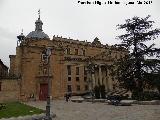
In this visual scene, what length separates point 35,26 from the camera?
217 ft

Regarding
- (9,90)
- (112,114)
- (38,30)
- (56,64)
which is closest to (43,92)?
(56,64)

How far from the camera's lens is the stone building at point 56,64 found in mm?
45125

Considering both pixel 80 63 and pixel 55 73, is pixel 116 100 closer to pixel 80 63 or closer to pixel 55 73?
pixel 55 73

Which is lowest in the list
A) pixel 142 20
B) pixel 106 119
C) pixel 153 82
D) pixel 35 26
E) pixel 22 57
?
pixel 106 119

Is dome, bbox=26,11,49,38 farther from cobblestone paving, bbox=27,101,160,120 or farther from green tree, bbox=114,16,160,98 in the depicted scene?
cobblestone paving, bbox=27,101,160,120

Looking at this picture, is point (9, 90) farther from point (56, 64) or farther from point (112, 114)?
point (112, 114)

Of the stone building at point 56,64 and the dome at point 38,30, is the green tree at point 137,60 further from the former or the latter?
the dome at point 38,30

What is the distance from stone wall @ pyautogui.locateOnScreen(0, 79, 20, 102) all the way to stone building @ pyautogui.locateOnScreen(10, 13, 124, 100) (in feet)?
3.53

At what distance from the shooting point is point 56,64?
158 ft

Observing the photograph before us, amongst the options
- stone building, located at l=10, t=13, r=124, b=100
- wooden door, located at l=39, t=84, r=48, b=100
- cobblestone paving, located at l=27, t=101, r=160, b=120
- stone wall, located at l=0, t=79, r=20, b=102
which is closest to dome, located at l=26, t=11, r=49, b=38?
stone building, located at l=10, t=13, r=124, b=100

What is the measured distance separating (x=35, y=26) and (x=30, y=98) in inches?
1059

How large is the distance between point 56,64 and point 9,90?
1061cm

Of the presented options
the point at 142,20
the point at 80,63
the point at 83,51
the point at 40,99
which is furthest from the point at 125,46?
the point at 83,51

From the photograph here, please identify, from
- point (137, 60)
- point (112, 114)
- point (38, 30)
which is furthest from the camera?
point (38, 30)
